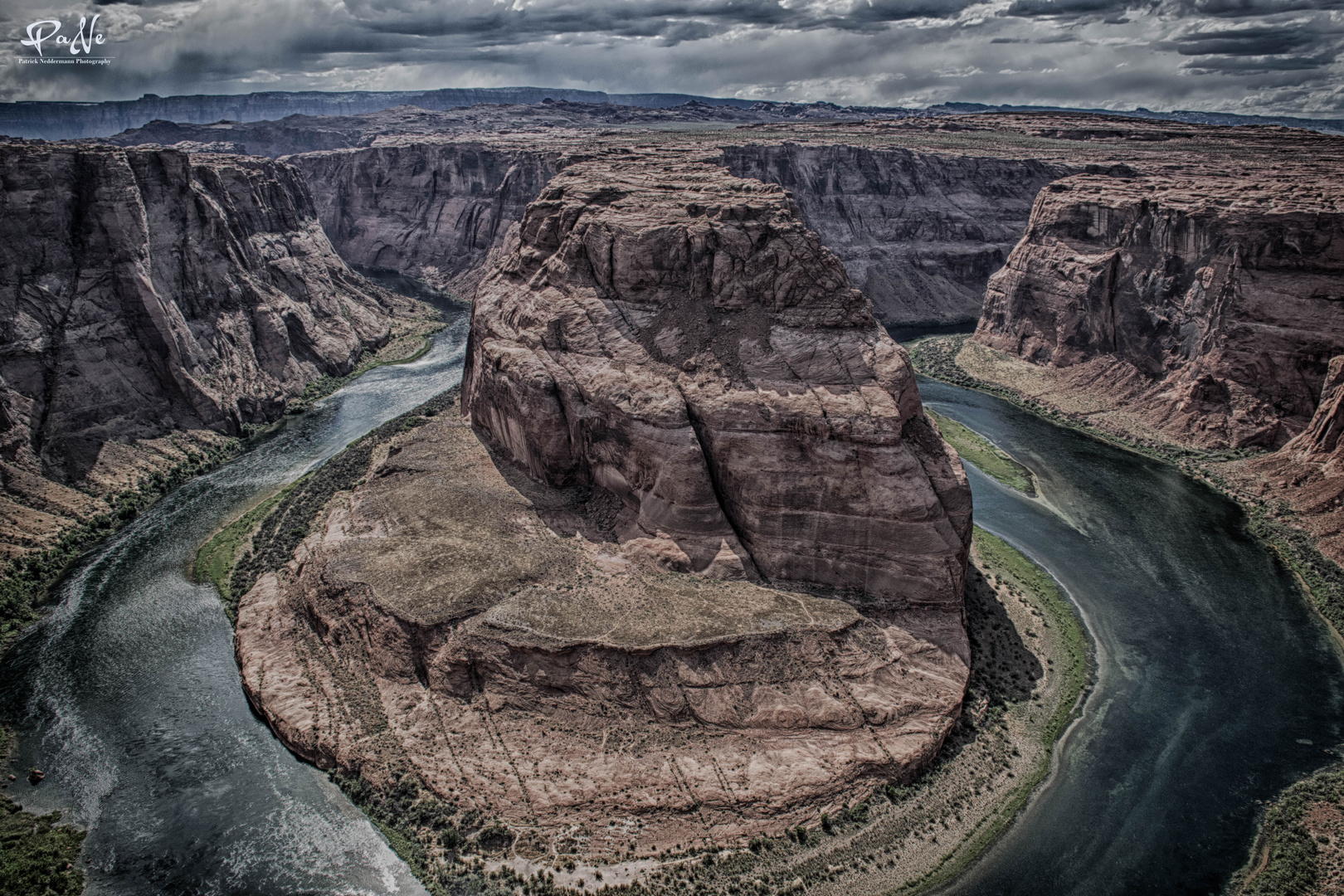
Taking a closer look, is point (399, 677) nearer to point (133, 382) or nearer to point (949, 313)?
point (133, 382)

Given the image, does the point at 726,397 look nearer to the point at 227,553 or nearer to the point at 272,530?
the point at 272,530

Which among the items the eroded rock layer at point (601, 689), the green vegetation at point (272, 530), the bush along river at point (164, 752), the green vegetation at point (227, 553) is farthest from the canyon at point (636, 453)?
the bush along river at point (164, 752)

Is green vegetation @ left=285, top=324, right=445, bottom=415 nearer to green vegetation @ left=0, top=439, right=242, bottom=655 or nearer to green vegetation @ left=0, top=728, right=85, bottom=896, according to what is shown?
green vegetation @ left=0, top=439, right=242, bottom=655

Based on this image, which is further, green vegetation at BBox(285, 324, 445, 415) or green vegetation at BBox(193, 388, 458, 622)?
green vegetation at BBox(285, 324, 445, 415)

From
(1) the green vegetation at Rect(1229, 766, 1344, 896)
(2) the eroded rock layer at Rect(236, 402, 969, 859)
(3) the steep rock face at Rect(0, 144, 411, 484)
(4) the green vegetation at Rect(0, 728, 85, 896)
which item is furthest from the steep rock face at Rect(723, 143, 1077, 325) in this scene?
(4) the green vegetation at Rect(0, 728, 85, 896)

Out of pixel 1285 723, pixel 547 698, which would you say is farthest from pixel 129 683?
pixel 1285 723
